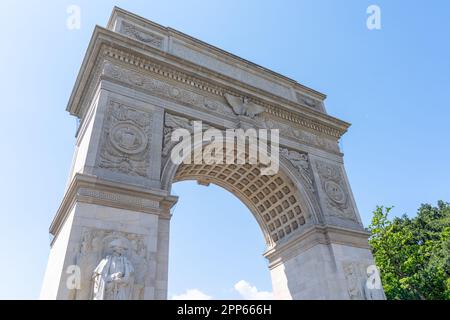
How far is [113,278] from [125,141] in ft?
16.2

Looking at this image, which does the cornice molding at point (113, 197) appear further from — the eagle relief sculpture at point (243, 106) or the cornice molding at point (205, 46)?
the cornice molding at point (205, 46)

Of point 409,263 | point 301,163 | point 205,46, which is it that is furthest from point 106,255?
point 409,263

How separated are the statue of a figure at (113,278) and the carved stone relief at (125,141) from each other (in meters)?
3.20

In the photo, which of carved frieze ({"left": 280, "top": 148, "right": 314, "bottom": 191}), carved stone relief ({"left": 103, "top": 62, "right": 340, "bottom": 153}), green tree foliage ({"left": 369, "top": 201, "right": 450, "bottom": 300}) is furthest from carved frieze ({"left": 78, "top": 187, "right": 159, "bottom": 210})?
green tree foliage ({"left": 369, "top": 201, "right": 450, "bottom": 300})

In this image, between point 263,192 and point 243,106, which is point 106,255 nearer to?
point 263,192

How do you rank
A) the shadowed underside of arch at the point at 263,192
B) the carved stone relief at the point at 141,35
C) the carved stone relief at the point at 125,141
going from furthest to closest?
the shadowed underside of arch at the point at 263,192 → the carved stone relief at the point at 141,35 → the carved stone relief at the point at 125,141

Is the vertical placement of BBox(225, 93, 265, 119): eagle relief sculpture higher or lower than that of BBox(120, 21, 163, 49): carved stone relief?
lower

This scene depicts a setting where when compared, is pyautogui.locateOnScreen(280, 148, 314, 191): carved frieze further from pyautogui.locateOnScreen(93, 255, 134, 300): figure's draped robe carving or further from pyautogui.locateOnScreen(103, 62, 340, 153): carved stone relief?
pyautogui.locateOnScreen(93, 255, 134, 300): figure's draped robe carving

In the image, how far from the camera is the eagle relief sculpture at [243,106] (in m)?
15.3

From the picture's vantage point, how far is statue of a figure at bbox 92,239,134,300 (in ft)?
26.4

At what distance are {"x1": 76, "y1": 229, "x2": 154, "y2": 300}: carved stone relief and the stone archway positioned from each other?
3 cm

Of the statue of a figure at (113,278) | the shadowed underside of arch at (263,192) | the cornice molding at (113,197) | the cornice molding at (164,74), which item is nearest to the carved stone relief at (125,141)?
the cornice molding at (113,197)

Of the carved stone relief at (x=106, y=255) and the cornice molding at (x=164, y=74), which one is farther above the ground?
the cornice molding at (x=164, y=74)
